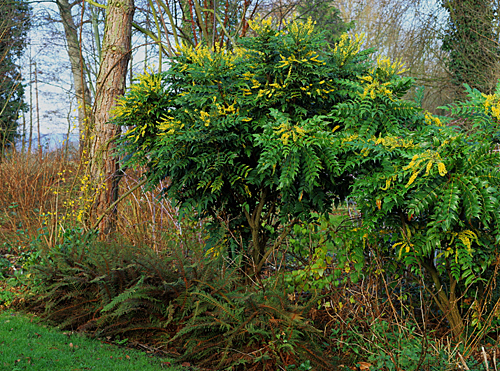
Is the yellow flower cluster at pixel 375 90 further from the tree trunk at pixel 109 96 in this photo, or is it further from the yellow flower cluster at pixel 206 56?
the tree trunk at pixel 109 96

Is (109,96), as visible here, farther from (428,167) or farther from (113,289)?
(428,167)

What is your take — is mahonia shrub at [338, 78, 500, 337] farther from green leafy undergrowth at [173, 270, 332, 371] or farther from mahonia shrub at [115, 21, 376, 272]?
green leafy undergrowth at [173, 270, 332, 371]

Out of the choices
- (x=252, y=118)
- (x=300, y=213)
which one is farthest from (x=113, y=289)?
(x=252, y=118)

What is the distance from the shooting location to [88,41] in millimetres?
15109

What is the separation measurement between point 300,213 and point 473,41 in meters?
12.1

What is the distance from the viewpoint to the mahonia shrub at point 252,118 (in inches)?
143

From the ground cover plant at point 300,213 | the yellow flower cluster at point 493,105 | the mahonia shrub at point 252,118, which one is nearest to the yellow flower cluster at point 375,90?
the ground cover plant at point 300,213

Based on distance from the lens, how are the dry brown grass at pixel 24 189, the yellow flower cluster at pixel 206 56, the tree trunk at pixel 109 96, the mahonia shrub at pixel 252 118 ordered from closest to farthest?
the mahonia shrub at pixel 252 118 < the yellow flower cluster at pixel 206 56 < the tree trunk at pixel 109 96 < the dry brown grass at pixel 24 189

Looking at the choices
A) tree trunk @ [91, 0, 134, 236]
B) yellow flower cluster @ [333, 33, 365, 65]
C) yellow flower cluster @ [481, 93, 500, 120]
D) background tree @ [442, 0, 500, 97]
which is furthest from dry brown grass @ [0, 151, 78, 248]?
background tree @ [442, 0, 500, 97]

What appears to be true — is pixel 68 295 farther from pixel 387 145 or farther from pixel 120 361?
pixel 387 145

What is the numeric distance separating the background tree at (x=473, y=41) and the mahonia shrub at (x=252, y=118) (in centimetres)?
1020

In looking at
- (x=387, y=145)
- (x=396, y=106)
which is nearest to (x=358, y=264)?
(x=387, y=145)

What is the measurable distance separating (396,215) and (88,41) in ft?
47.1

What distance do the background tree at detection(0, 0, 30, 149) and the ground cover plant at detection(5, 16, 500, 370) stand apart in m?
8.86
